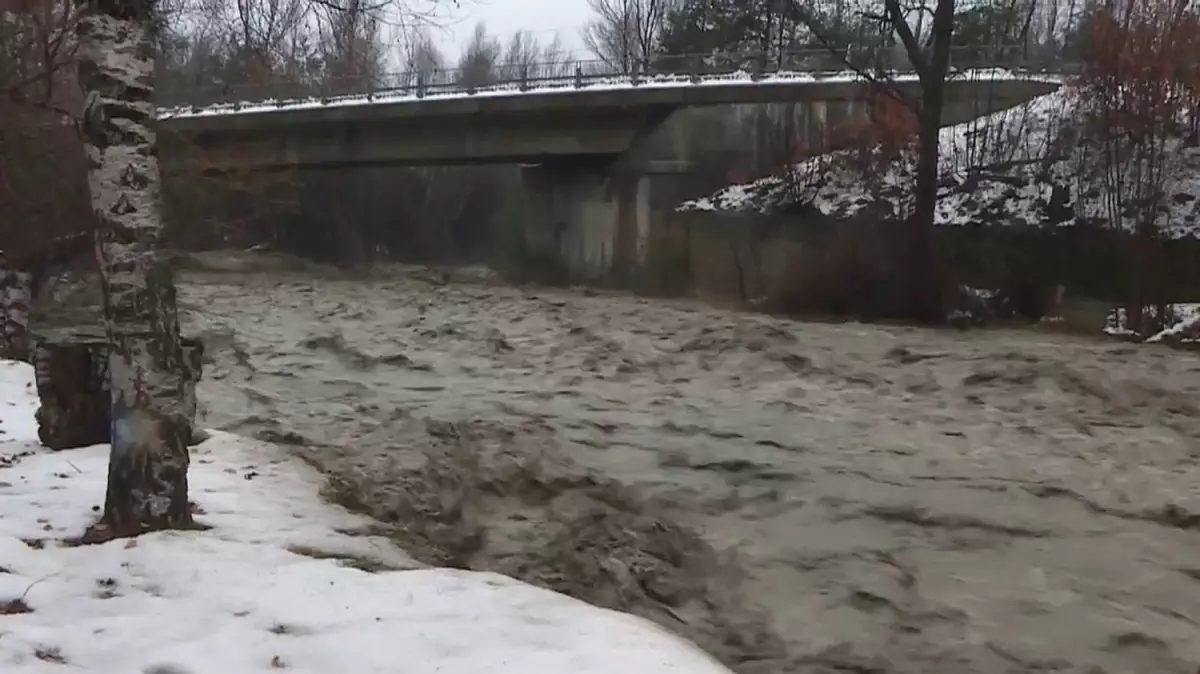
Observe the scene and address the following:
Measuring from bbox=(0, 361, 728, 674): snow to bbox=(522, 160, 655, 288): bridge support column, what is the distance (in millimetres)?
28799

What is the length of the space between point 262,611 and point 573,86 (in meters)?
32.7

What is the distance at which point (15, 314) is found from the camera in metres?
15.4

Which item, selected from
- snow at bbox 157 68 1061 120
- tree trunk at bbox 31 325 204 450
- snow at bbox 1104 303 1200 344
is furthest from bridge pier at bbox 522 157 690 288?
tree trunk at bbox 31 325 204 450

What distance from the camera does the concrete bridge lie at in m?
35.5

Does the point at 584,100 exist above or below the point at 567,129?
above

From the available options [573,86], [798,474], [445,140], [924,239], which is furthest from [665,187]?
[798,474]

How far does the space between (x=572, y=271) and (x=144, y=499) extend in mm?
31949

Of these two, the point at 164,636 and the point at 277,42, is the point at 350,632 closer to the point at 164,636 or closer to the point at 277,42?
the point at 164,636

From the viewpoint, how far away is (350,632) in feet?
17.9

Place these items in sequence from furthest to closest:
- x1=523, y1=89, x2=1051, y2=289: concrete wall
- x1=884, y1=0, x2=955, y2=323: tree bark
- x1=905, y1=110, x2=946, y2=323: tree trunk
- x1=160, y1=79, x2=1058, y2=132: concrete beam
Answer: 1. x1=160, y1=79, x2=1058, y2=132: concrete beam
2. x1=523, y1=89, x2=1051, y2=289: concrete wall
3. x1=884, y1=0, x2=955, y2=323: tree bark
4. x1=905, y1=110, x2=946, y2=323: tree trunk

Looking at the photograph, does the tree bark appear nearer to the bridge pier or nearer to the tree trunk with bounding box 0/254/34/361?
the bridge pier

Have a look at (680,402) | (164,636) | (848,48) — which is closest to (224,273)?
(848,48)

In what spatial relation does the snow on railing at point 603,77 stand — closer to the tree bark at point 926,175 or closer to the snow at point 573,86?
the snow at point 573,86

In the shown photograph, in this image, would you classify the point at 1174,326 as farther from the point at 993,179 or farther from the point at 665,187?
the point at 665,187
